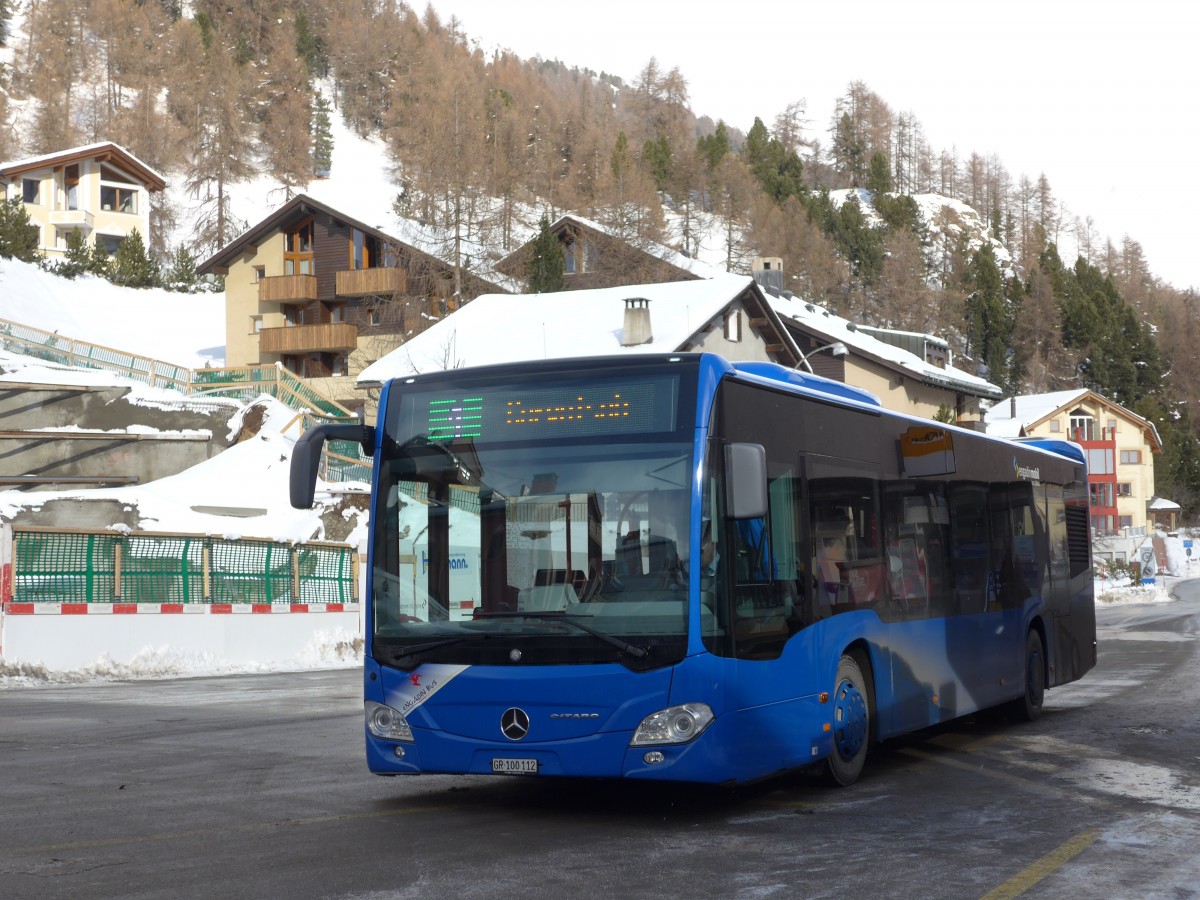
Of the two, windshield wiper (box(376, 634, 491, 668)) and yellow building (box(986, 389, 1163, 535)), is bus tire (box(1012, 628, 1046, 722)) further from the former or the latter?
yellow building (box(986, 389, 1163, 535))

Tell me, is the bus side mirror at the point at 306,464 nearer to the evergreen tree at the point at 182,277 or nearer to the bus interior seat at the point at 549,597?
the bus interior seat at the point at 549,597

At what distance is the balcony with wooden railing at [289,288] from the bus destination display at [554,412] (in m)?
63.8

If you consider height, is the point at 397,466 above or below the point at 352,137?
below

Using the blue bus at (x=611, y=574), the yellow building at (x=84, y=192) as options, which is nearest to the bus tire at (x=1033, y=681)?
the blue bus at (x=611, y=574)

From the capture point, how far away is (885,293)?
12719cm

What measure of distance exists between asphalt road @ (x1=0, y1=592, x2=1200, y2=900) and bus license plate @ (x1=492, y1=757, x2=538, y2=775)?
315 millimetres

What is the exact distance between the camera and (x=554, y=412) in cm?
851

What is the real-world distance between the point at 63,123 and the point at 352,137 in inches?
1456

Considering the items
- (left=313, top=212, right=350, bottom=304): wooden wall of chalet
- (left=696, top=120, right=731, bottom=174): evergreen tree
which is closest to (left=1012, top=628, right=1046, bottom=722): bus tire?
(left=313, top=212, right=350, bottom=304): wooden wall of chalet

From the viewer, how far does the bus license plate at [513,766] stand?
8.14 metres

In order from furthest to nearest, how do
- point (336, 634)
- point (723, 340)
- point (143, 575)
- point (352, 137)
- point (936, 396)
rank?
point (352, 137) → point (936, 396) → point (723, 340) → point (336, 634) → point (143, 575)

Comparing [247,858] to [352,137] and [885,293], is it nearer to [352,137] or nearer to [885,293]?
[885,293]

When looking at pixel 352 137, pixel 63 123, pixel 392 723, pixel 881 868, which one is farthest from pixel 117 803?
pixel 352 137

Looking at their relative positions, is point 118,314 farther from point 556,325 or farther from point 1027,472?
point 1027,472
